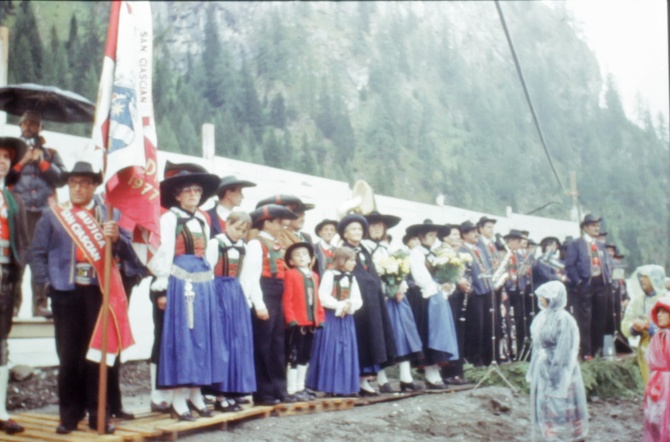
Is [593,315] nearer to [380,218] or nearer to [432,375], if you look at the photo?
[432,375]

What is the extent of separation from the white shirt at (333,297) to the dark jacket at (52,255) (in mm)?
2233

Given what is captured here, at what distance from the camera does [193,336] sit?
4.70m

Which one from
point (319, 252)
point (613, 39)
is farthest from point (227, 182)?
point (613, 39)

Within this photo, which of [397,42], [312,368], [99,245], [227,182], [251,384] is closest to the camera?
[99,245]

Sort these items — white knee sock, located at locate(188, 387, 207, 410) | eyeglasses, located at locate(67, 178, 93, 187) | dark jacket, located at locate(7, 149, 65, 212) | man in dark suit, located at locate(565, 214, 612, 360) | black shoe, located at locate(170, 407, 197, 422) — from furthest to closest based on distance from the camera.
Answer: man in dark suit, located at locate(565, 214, 612, 360) < dark jacket, located at locate(7, 149, 65, 212) < white knee sock, located at locate(188, 387, 207, 410) < black shoe, located at locate(170, 407, 197, 422) < eyeglasses, located at locate(67, 178, 93, 187)

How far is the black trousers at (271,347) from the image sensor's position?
18.0ft

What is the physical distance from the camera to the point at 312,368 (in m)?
6.13

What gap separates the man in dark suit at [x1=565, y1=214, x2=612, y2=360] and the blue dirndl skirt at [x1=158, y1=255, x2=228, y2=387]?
4.84 meters

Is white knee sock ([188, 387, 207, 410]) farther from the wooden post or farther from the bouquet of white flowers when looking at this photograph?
the bouquet of white flowers

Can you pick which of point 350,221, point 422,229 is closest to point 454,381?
point 422,229

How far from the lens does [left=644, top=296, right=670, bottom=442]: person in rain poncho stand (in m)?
5.14

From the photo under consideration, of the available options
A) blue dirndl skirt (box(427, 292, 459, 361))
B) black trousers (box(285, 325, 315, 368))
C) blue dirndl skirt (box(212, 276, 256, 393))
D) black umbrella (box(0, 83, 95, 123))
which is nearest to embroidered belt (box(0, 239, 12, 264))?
blue dirndl skirt (box(212, 276, 256, 393))

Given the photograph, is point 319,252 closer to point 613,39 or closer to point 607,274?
point 613,39

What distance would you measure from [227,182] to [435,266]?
2.34m
